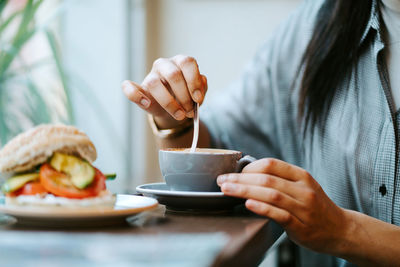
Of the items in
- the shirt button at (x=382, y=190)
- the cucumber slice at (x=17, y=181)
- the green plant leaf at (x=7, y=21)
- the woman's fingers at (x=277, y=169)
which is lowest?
the shirt button at (x=382, y=190)

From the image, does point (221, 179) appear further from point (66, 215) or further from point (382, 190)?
point (382, 190)

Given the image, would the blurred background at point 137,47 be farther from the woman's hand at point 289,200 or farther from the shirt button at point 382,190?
the woman's hand at point 289,200

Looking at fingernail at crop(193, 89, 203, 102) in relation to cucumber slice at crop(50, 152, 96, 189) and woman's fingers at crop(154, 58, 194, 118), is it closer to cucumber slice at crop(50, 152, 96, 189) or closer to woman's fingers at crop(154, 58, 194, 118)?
woman's fingers at crop(154, 58, 194, 118)

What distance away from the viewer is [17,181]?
58 cm

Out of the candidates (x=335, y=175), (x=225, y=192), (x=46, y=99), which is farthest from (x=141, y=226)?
(x=46, y=99)

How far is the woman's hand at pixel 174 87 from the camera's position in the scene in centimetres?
83

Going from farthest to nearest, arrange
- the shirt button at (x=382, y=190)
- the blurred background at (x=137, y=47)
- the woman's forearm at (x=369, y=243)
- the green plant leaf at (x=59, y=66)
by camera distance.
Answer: the blurred background at (x=137, y=47) < the green plant leaf at (x=59, y=66) < the shirt button at (x=382, y=190) < the woman's forearm at (x=369, y=243)

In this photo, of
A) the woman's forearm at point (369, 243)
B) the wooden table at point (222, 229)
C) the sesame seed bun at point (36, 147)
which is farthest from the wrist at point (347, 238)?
the sesame seed bun at point (36, 147)

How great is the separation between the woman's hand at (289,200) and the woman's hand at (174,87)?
8.1 inches

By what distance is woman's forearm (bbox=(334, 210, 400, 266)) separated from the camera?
28.8 inches

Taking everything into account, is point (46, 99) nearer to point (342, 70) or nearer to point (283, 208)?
point (342, 70)

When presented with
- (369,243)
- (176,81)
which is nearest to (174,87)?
(176,81)

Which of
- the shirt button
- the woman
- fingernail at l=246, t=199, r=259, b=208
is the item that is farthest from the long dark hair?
fingernail at l=246, t=199, r=259, b=208

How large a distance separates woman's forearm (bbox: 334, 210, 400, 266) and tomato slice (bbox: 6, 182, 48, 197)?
0.44 meters
